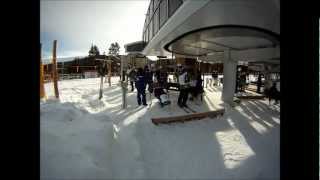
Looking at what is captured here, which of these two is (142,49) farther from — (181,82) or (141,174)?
(141,174)

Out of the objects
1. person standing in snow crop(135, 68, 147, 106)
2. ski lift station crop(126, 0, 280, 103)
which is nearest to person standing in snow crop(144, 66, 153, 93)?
person standing in snow crop(135, 68, 147, 106)

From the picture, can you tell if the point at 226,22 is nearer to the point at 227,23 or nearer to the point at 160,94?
the point at 227,23

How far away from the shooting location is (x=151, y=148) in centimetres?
330

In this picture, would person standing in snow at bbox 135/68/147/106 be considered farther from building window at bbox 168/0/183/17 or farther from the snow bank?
the snow bank

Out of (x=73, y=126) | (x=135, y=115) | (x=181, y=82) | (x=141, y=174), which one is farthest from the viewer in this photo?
(x=181, y=82)

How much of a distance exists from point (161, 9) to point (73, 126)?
3264 millimetres

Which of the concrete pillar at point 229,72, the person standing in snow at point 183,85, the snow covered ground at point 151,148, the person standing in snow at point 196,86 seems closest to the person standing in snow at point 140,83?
the person standing in snow at point 183,85


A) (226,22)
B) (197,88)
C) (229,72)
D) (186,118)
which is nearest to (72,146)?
(186,118)

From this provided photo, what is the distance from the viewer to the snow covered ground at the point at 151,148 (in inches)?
97.8

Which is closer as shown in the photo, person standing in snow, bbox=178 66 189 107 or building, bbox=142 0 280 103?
building, bbox=142 0 280 103

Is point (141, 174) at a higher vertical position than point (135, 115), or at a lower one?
lower

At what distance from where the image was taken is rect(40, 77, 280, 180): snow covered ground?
2.48 m
